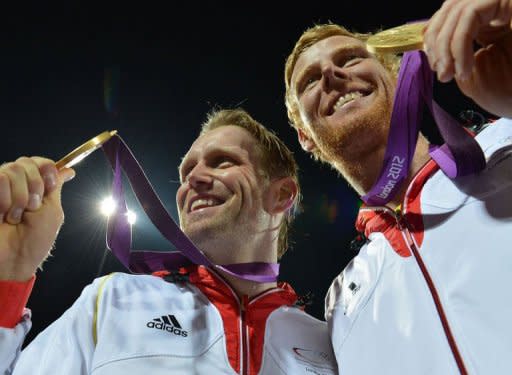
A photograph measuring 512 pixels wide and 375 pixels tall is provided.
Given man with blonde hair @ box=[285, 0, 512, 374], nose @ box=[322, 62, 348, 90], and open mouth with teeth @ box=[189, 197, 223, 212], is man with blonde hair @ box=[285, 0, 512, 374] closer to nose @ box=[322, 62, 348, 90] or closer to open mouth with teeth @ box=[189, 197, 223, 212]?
nose @ box=[322, 62, 348, 90]

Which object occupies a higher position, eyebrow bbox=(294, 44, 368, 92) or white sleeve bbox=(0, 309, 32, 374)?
eyebrow bbox=(294, 44, 368, 92)

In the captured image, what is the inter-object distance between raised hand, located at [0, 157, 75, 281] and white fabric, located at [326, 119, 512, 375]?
1.33m

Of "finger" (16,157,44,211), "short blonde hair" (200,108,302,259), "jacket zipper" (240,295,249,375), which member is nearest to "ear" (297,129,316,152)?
"short blonde hair" (200,108,302,259)

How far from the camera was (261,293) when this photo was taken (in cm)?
237

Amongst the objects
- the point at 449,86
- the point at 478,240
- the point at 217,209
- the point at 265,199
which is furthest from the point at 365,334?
the point at 449,86

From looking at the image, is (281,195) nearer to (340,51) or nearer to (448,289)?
(340,51)

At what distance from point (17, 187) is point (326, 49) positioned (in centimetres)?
200

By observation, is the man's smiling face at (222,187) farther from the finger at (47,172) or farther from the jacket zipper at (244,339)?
the finger at (47,172)

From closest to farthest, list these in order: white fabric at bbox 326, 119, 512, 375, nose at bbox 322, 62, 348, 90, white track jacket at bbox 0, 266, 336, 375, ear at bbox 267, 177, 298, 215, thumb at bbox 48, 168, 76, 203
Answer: thumb at bbox 48, 168, 76, 203 → white fabric at bbox 326, 119, 512, 375 → white track jacket at bbox 0, 266, 336, 375 → nose at bbox 322, 62, 348, 90 → ear at bbox 267, 177, 298, 215

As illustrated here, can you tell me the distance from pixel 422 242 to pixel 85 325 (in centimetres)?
146

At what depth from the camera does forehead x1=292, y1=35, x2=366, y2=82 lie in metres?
2.62

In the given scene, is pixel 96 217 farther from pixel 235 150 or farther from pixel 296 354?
pixel 296 354

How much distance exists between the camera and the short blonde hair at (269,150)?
317cm

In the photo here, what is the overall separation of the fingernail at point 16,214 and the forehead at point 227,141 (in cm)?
164
